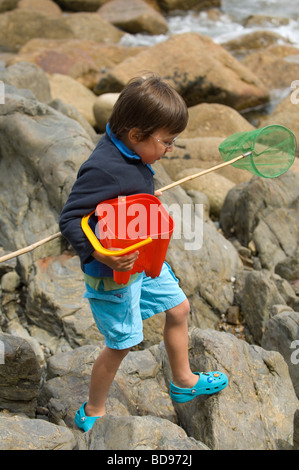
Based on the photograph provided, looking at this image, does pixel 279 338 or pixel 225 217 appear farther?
pixel 225 217

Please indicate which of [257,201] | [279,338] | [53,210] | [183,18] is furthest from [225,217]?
[183,18]

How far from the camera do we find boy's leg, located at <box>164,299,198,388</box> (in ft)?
9.29

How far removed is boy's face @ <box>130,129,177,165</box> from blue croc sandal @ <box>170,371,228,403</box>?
3.95ft

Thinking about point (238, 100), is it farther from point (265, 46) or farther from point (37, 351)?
point (37, 351)

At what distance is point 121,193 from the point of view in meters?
2.48

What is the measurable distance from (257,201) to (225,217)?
0.61m

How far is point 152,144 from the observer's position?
8.34ft

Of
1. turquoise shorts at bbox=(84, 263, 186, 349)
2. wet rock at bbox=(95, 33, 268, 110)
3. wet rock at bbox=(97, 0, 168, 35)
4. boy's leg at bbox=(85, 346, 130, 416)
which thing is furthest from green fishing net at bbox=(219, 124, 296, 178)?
wet rock at bbox=(97, 0, 168, 35)

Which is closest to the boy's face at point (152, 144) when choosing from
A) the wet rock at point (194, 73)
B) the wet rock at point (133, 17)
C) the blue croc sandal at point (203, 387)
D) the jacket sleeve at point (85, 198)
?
the jacket sleeve at point (85, 198)

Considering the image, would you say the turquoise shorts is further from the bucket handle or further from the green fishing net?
the green fishing net

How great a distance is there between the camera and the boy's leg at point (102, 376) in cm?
281

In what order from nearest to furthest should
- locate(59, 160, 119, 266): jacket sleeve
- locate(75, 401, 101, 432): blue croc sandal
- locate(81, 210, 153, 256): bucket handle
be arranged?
1. locate(81, 210, 153, 256): bucket handle
2. locate(59, 160, 119, 266): jacket sleeve
3. locate(75, 401, 101, 432): blue croc sandal

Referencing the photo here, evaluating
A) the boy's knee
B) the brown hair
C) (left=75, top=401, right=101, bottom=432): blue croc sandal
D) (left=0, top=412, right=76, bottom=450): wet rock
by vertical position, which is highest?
the brown hair

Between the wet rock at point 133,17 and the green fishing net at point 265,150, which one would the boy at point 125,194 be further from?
the wet rock at point 133,17
